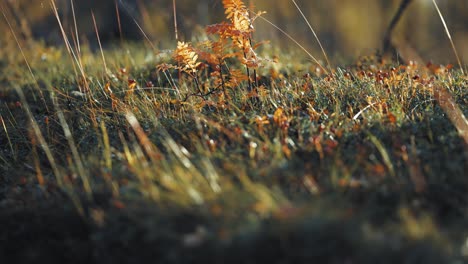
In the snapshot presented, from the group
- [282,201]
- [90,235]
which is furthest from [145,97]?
[282,201]

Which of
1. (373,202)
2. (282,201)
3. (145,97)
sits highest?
(145,97)

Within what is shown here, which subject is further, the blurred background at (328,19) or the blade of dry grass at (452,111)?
the blurred background at (328,19)

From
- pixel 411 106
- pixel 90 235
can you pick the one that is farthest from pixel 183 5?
pixel 90 235

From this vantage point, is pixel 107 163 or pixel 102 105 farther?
pixel 102 105

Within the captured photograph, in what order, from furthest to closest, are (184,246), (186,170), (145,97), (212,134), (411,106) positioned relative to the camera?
(145,97), (411,106), (212,134), (186,170), (184,246)

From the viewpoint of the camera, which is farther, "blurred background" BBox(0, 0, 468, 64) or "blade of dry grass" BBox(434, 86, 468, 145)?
"blurred background" BBox(0, 0, 468, 64)

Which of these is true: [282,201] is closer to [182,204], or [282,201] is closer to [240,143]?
[182,204]

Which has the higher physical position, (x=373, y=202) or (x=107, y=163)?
(x=107, y=163)

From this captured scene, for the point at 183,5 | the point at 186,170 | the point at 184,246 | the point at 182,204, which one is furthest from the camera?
the point at 183,5

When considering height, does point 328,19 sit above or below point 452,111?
below

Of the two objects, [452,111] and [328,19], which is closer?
[452,111]
